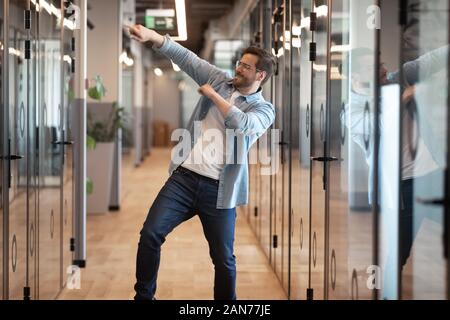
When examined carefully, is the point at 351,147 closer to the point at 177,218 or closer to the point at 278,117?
the point at 177,218

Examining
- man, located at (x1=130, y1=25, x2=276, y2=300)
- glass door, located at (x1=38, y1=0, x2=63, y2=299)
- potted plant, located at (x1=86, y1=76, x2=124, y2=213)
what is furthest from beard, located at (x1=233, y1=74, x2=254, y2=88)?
potted plant, located at (x1=86, y1=76, x2=124, y2=213)

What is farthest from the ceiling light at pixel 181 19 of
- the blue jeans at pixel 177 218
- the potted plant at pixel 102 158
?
the potted plant at pixel 102 158

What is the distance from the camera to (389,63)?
7.79ft

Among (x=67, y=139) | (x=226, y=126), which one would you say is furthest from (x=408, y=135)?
(x=67, y=139)

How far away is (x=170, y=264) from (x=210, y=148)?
2534 millimetres

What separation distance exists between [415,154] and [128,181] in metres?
9.86

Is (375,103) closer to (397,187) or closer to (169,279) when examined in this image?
(397,187)

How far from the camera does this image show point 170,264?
17.7ft

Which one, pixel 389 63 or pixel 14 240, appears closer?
pixel 389 63

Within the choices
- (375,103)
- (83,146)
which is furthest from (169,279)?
(375,103)
